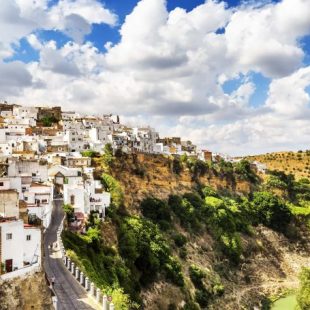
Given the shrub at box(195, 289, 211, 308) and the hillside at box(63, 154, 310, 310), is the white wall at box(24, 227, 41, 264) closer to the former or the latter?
the hillside at box(63, 154, 310, 310)

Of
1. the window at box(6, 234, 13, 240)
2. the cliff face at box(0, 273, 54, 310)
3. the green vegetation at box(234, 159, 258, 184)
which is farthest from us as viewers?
the green vegetation at box(234, 159, 258, 184)

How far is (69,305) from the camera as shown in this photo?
2427 cm

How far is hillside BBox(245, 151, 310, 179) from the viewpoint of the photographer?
115562 mm

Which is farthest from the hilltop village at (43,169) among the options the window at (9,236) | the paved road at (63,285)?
the paved road at (63,285)

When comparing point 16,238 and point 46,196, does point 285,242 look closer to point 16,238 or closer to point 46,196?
point 46,196

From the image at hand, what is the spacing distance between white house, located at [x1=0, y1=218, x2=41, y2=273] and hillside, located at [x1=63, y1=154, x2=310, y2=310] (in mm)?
5735

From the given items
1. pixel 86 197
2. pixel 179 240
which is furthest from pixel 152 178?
pixel 86 197

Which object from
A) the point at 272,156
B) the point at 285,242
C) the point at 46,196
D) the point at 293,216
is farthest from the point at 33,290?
the point at 272,156

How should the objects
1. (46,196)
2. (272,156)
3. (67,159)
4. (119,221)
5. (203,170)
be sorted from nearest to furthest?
(46,196), (119,221), (67,159), (203,170), (272,156)

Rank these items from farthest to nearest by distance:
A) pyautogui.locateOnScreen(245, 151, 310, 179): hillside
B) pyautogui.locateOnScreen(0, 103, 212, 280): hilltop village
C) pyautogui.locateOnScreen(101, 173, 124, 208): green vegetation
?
pyautogui.locateOnScreen(245, 151, 310, 179): hillside
pyautogui.locateOnScreen(101, 173, 124, 208): green vegetation
pyautogui.locateOnScreen(0, 103, 212, 280): hilltop village

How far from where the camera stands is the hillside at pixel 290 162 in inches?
4550

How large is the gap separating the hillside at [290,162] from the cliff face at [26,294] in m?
96.0

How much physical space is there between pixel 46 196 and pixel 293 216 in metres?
48.9

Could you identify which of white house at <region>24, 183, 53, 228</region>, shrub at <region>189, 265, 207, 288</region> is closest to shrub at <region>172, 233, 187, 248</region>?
shrub at <region>189, 265, 207, 288</region>
